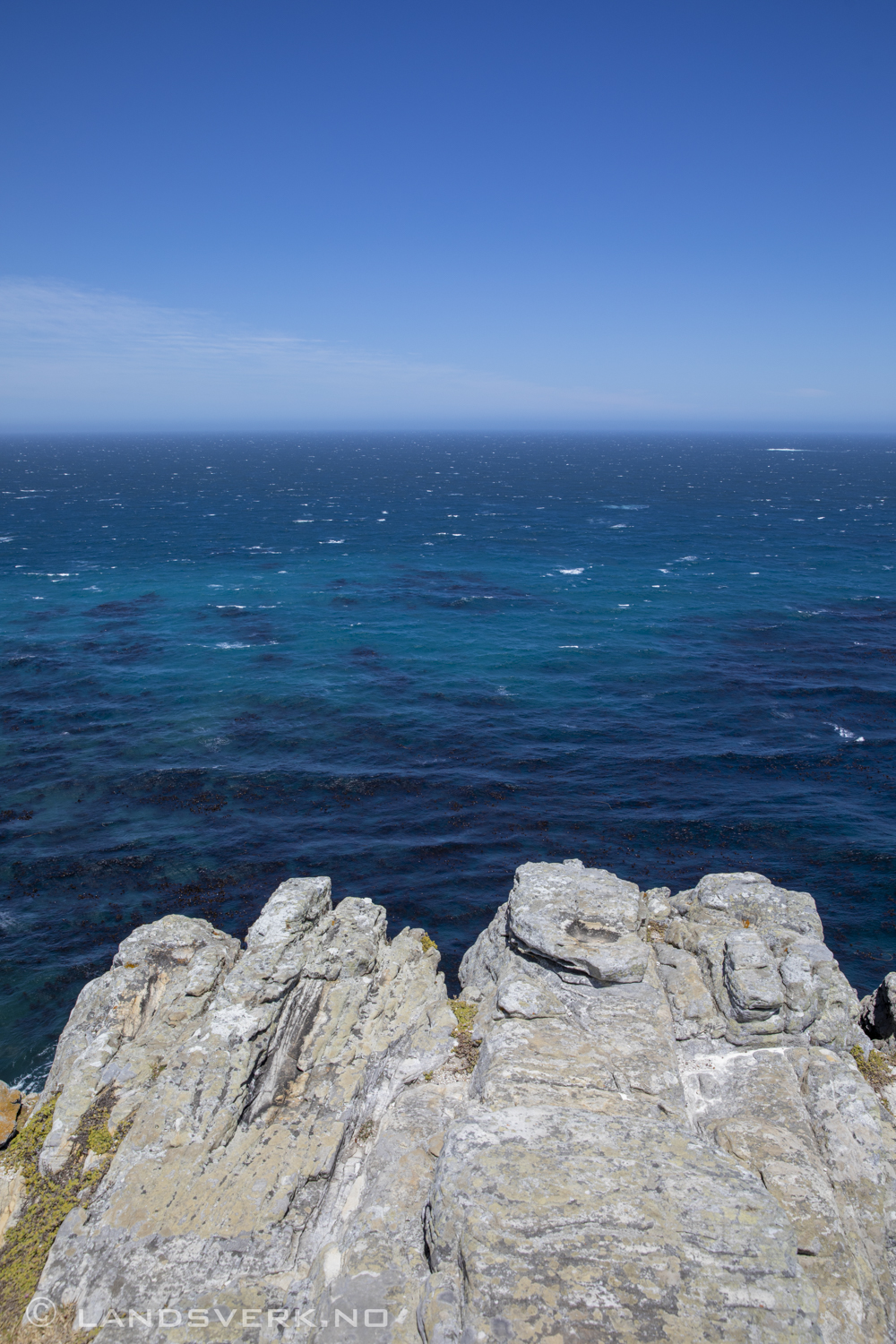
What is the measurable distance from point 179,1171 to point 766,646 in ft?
265

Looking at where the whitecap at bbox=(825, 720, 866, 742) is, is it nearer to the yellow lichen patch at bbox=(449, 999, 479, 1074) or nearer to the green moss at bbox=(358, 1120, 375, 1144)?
the yellow lichen patch at bbox=(449, 999, 479, 1074)

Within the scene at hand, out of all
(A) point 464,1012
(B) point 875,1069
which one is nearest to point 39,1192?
(A) point 464,1012

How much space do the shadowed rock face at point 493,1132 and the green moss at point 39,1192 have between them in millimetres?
306

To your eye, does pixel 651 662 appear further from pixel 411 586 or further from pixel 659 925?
pixel 659 925

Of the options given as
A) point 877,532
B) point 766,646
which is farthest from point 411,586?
point 877,532

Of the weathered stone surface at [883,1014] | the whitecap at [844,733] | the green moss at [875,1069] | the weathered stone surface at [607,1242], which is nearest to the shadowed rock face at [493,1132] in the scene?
the weathered stone surface at [607,1242]

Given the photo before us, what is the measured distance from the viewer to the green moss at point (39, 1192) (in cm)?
1691

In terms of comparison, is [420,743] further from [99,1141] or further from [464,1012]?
[99,1141]

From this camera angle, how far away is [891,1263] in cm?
1664

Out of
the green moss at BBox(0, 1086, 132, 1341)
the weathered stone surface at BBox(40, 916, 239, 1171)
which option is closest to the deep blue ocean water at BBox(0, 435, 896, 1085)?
the weathered stone surface at BBox(40, 916, 239, 1171)

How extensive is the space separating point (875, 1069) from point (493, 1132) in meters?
13.2
